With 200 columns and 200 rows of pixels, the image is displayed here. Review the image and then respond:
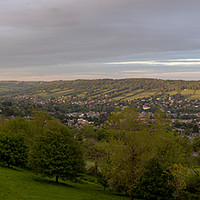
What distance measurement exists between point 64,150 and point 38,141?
5019mm

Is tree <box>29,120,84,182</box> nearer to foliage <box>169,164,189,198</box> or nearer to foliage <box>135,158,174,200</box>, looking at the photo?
foliage <box>135,158,174,200</box>

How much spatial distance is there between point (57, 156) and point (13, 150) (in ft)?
40.2

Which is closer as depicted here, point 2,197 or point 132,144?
point 2,197

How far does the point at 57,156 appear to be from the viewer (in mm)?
37438

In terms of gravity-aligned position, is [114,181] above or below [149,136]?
below

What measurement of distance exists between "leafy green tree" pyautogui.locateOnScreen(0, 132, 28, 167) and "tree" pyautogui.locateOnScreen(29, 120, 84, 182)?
5906 mm

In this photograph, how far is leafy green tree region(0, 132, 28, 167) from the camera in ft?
143

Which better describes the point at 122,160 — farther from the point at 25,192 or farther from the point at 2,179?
the point at 2,179

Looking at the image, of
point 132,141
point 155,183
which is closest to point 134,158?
point 132,141

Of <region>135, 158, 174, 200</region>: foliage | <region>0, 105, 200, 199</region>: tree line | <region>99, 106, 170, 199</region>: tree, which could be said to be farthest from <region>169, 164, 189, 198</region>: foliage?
<region>99, 106, 170, 199</region>: tree

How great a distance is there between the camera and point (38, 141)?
40.5 m

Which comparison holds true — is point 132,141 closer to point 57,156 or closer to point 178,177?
point 178,177

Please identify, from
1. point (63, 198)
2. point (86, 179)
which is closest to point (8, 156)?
point (86, 179)

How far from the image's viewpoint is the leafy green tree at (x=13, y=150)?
43.6m
